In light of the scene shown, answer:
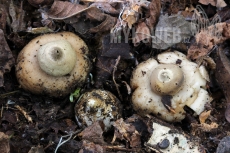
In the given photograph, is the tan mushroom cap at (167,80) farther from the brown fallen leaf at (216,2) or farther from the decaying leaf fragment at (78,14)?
the brown fallen leaf at (216,2)

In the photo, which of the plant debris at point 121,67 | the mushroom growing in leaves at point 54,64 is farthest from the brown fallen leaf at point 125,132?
the mushroom growing in leaves at point 54,64

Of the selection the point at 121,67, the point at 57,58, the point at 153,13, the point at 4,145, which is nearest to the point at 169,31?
the point at 153,13

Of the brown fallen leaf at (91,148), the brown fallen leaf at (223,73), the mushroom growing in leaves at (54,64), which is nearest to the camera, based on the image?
the brown fallen leaf at (91,148)

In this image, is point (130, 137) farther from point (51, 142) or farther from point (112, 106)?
point (51, 142)

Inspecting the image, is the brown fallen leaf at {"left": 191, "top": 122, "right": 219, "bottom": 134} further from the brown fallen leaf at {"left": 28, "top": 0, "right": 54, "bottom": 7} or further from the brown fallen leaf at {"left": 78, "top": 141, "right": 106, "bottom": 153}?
the brown fallen leaf at {"left": 28, "top": 0, "right": 54, "bottom": 7}

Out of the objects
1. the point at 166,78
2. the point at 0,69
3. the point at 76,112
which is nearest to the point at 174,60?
the point at 166,78
